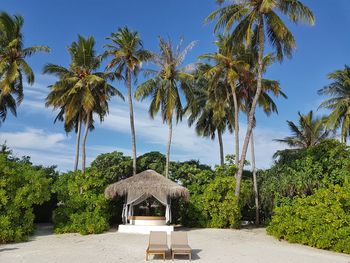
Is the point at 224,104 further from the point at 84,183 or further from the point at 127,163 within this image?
the point at 84,183

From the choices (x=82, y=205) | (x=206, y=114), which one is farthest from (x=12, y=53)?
(x=206, y=114)

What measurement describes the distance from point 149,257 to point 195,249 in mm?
2116

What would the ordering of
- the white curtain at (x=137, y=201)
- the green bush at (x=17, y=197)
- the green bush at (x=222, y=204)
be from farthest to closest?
1. the green bush at (x=222, y=204)
2. the white curtain at (x=137, y=201)
3. the green bush at (x=17, y=197)

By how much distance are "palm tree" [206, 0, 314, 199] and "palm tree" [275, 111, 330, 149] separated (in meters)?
14.0

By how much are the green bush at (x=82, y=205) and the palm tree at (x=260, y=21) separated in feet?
23.5

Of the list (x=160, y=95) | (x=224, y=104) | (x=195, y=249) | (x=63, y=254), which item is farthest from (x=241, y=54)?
(x=63, y=254)

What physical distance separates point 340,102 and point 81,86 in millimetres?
19738

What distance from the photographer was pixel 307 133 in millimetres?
32625

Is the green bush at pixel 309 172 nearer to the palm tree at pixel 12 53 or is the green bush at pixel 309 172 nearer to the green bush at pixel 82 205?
the green bush at pixel 82 205

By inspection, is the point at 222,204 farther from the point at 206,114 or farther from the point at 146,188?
the point at 206,114

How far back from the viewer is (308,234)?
15.7 metres

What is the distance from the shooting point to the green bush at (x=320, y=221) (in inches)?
584

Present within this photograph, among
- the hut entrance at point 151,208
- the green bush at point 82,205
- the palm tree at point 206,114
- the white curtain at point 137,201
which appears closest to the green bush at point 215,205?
the hut entrance at point 151,208

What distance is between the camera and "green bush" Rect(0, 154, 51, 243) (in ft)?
51.2
